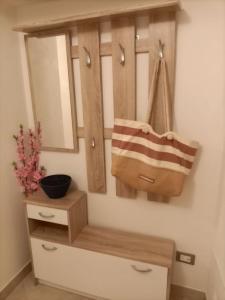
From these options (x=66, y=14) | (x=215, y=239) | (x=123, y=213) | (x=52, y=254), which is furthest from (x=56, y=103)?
(x=215, y=239)

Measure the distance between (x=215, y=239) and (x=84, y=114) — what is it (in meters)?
1.24

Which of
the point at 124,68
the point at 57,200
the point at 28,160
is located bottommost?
the point at 57,200

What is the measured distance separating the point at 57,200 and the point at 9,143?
0.57 m

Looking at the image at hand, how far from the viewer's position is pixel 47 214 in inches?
65.5

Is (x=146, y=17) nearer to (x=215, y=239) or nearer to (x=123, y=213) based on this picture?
(x=123, y=213)

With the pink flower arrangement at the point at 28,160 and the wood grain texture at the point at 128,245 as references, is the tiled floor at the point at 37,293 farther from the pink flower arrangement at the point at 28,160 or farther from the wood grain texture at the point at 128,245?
the pink flower arrangement at the point at 28,160

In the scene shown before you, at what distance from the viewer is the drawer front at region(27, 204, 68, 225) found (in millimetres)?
1620

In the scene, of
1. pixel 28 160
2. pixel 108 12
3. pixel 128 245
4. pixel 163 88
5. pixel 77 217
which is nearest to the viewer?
pixel 108 12

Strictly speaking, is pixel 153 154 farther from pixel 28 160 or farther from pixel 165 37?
pixel 28 160

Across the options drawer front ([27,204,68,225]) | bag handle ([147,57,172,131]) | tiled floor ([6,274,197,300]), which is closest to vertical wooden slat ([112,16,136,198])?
bag handle ([147,57,172,131])

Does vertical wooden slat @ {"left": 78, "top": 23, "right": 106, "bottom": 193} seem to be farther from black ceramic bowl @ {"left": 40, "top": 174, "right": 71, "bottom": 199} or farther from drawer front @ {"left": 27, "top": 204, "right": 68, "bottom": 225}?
drawer front @ {"left": 27, "top": 204, "right": 68, "bottom": 225}

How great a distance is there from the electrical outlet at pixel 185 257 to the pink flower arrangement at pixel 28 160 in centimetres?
121

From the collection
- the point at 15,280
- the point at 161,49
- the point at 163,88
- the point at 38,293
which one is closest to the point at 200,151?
the point at 163,88

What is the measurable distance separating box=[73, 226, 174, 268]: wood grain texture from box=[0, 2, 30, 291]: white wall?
0.57 meters
